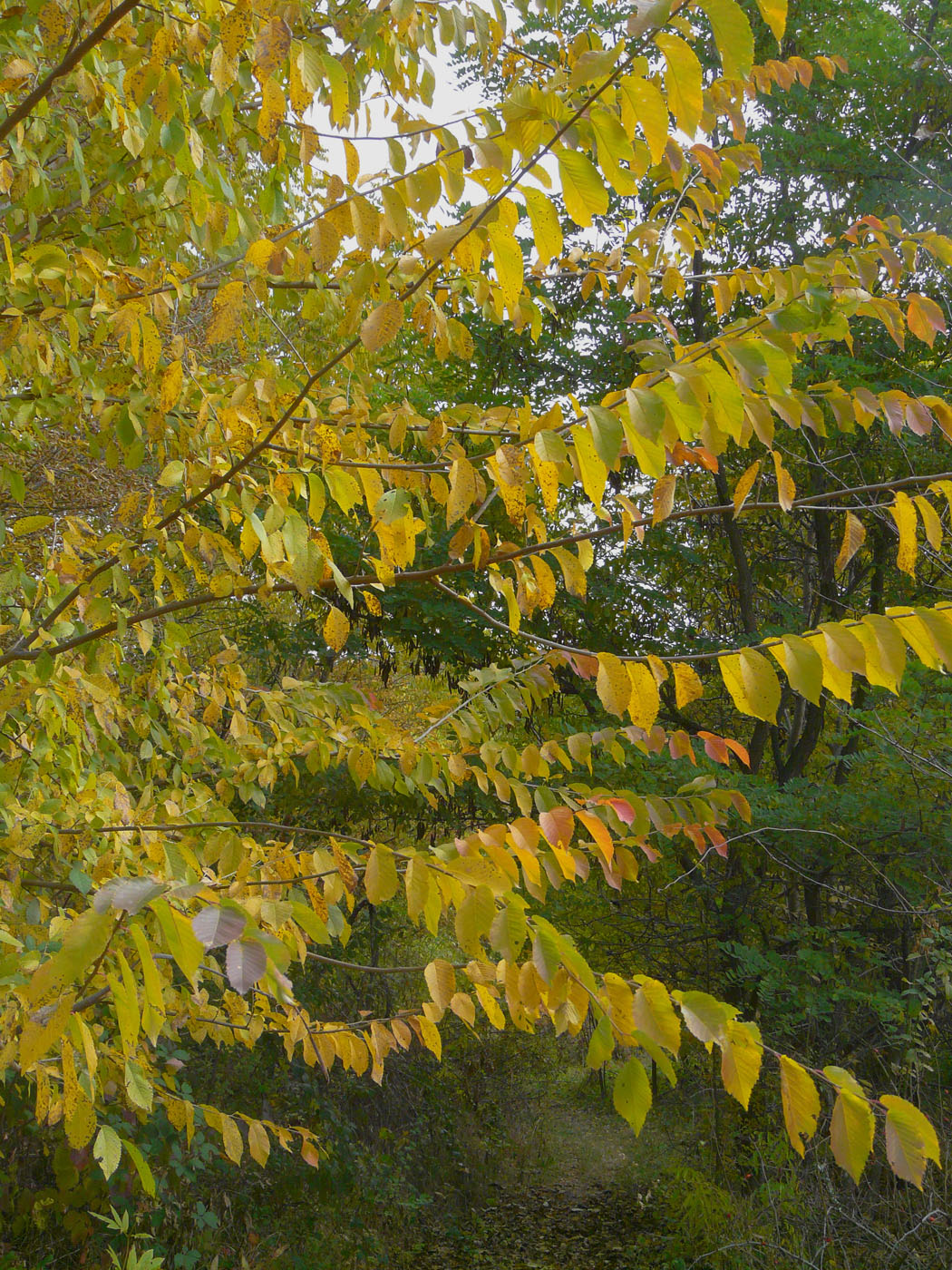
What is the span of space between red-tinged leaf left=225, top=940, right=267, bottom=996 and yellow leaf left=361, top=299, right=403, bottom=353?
805 mm

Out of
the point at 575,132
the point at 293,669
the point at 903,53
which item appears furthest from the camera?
the point at 293,669

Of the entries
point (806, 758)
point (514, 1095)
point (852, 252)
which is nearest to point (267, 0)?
point (852, 252)

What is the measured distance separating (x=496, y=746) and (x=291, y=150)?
170cm

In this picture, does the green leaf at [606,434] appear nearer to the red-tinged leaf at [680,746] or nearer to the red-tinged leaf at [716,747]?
the red-tinged leaf at [716,747]

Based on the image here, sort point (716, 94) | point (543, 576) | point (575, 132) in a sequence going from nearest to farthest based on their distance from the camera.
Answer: point (575, 132), point (543, 576), point (716, 94)

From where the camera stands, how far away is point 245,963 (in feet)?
3.00

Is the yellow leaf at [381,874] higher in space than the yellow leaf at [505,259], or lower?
lower

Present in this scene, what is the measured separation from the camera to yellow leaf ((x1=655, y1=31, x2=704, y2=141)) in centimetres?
108

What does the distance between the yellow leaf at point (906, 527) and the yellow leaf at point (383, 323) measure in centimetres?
75

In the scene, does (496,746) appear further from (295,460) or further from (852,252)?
(852,252)

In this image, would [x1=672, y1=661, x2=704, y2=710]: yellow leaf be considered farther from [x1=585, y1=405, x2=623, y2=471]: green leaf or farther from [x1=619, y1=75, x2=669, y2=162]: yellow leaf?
[x1=619, y1=75, x2=669, y2=162]: yellow leaf

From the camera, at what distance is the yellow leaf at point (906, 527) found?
134 centimetres

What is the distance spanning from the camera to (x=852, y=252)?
215 cm

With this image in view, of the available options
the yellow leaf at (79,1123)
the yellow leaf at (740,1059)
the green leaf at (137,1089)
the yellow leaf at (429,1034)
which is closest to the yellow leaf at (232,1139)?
the green leaf at (137,1089)
